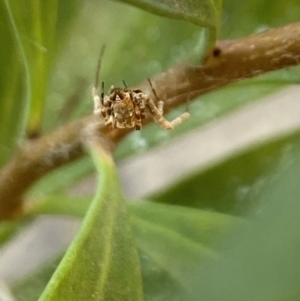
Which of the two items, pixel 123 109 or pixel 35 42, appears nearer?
pixel 35 42

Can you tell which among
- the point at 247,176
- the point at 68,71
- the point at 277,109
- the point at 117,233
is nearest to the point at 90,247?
the point at 117,233

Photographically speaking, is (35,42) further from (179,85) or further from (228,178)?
(228,178)

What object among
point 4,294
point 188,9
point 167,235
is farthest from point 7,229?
point 188,9

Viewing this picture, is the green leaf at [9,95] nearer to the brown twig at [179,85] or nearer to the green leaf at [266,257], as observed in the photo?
the brown twig at [179,85]

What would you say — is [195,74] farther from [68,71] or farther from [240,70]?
[68,71]

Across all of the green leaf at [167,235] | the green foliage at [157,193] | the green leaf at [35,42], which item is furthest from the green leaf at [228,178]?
the green leaf at [35,42]

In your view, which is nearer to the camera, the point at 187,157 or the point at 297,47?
the point at 297,47
